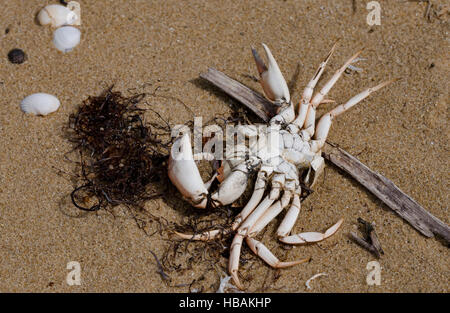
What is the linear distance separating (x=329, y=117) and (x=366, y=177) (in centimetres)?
60

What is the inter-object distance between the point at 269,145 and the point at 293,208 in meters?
0.54

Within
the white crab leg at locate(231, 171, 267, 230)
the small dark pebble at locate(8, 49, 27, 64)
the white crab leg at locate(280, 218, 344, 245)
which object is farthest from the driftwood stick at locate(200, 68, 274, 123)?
the small dark pebble at locate(8, 49, 27, 64)

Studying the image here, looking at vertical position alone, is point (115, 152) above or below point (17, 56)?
below

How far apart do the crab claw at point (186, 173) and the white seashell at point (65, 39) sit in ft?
5.36

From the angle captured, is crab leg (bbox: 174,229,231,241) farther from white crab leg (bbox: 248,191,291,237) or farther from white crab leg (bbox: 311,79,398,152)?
white crab leg (bbox: 311,79,398,152)

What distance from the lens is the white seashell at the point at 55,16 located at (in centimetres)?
411

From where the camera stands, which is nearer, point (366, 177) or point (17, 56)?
point (366, 177)

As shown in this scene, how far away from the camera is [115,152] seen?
350 cm

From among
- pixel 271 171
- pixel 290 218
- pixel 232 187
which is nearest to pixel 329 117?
pixel 271 171

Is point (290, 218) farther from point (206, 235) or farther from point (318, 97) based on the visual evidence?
point (318, 97)

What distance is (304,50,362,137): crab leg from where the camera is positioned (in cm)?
370

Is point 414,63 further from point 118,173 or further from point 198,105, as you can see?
point 118,173

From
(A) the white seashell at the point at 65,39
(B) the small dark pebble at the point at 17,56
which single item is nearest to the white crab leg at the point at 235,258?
(A) the white seashell at the point at 65,39

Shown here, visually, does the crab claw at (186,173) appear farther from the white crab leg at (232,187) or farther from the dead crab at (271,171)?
the white crab leg at (232,187)
